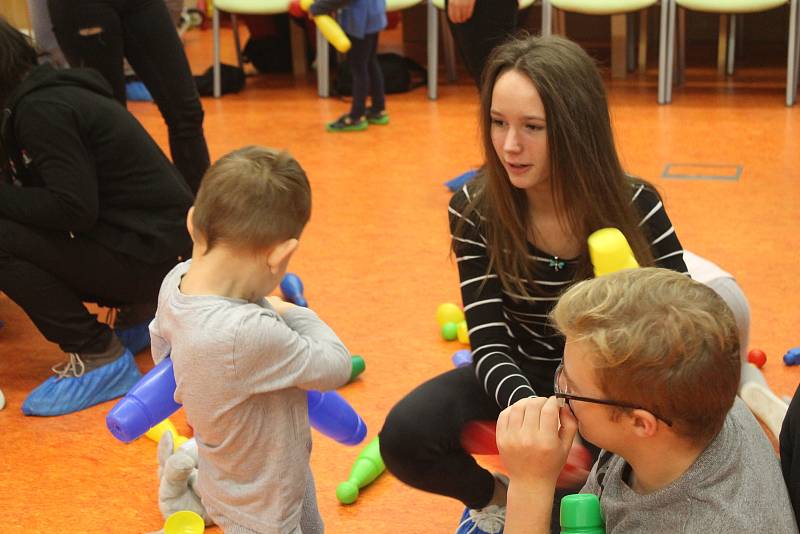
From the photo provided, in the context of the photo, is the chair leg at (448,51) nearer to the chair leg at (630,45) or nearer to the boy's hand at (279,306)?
the chair leg at (630,45)

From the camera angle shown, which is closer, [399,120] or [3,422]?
[3,422]

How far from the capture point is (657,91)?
5453 mm

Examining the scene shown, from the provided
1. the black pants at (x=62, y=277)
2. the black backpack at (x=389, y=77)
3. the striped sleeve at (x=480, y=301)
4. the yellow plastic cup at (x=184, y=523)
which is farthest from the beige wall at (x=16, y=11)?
the striped sleeve at (x=480, y=301)

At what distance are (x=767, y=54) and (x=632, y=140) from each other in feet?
6.75

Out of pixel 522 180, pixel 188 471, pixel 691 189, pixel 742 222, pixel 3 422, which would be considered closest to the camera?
pixel 522 180

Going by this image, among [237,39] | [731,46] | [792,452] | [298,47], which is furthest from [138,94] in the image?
[792,452]

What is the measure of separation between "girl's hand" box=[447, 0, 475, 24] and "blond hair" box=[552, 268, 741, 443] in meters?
2.10

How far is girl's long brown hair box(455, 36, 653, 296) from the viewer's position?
1.69 meters

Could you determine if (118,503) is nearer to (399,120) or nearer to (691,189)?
(691,189)

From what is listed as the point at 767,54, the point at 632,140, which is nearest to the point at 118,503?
the point at 632,140

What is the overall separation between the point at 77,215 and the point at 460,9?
4.38 ft

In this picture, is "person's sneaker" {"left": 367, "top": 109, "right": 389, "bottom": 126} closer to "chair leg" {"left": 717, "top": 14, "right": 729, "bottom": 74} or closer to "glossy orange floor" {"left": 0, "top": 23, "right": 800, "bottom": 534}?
"glossy orange floor" {"left": 0, "top": 23, "right": 800, "bottom": 534}

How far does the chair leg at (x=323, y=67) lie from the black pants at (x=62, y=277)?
319cm

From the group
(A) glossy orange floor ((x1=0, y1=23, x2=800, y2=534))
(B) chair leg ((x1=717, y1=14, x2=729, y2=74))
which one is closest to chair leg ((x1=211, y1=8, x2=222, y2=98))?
(A) glossy orange floor ((x1=0, y1=23, x2=800, y2=534))
